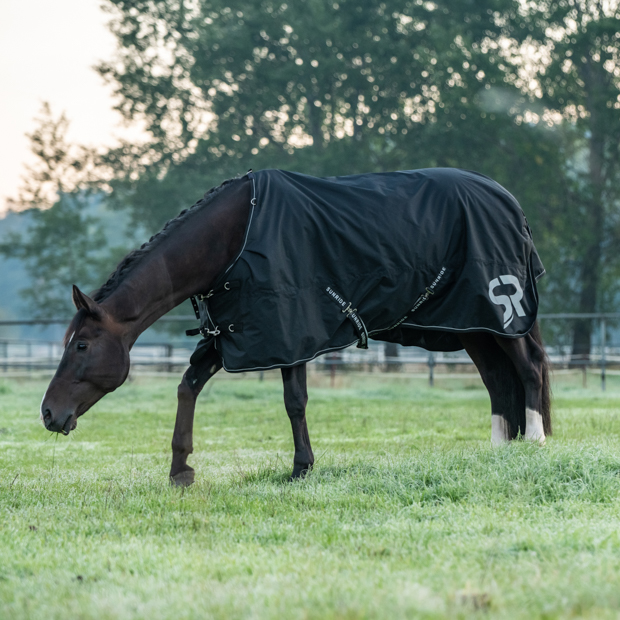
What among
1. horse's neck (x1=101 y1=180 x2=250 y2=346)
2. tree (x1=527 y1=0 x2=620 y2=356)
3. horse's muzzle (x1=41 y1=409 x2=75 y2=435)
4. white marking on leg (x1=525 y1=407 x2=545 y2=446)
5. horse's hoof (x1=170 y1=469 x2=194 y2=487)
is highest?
tree (x1=527 y1=0 x2=620 y2=356)

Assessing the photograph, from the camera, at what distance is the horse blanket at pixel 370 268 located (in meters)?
4.29

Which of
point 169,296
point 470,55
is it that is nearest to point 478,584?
point 169,296

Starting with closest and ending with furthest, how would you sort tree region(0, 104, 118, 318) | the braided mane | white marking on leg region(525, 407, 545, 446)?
the braided mane
white marking on leg region(525, 407, 545, 446)
tree region(0, 104, 118, 318)

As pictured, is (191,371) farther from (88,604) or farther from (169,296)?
(88,604)

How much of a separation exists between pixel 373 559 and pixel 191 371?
2.27 metres

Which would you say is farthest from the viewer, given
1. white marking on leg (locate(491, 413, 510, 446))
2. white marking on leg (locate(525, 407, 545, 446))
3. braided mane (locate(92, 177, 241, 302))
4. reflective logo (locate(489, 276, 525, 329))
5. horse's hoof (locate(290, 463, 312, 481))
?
white marking on leg (locate(491, 413, 510, 446))

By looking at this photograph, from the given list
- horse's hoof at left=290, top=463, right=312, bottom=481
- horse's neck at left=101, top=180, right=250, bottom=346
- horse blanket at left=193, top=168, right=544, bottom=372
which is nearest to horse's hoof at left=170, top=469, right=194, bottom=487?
horse's hoof at left=290, top=463, right=312, bottom=481

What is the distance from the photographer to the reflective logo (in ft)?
16.4

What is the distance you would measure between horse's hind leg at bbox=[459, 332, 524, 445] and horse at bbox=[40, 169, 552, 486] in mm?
148

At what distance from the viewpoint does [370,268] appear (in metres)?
4.59

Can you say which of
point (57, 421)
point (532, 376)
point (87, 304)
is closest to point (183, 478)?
point (57, 421)

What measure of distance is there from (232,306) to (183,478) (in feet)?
3.24

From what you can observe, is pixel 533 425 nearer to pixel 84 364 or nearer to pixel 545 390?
pixel 545 390

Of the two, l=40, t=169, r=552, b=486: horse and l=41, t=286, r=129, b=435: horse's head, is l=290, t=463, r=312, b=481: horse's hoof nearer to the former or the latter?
l=40, t=169, r=552, b=486: horse
